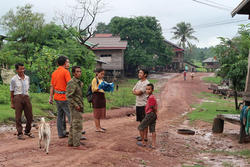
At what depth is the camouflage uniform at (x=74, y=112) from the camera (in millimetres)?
5965

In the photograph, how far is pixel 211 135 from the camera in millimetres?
9594

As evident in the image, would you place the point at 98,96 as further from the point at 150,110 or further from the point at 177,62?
the point at 177,62

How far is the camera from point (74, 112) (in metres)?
Answer: 6.07

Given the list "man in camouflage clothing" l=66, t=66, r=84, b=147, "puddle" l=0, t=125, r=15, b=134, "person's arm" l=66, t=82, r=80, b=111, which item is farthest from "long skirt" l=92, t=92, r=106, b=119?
"puddle" l=0, t=125, r=15, b=134

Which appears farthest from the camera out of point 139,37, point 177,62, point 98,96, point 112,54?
point 177,62

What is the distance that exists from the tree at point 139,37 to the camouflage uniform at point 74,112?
32.4 meters

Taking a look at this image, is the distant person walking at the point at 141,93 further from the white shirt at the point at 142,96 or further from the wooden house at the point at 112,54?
the wooden house at the point at 112,54

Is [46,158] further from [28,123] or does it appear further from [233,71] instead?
[233,71]

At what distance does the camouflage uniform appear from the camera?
19.6 ft

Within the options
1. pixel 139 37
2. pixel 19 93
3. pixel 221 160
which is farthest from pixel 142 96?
pixel 139 37

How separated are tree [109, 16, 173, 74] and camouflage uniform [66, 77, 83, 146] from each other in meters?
32.4

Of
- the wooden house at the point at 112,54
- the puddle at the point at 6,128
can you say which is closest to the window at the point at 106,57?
the wooden house at the point at 112,54

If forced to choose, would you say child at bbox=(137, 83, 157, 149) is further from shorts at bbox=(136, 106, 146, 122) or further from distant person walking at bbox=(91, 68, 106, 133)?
distant person walking at bbox=(91, 68, 106, 133)

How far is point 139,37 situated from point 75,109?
116 ft
